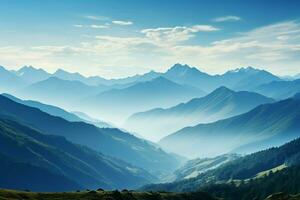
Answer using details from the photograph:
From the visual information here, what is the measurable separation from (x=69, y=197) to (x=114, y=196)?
20.3 m

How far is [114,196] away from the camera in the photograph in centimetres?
19575

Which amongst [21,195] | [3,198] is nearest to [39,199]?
[21,195]

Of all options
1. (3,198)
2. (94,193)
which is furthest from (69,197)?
(3,198)

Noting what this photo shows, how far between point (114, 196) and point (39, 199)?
116 ft

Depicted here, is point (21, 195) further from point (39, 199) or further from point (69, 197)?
point (69, 197)

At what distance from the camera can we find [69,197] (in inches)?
7411

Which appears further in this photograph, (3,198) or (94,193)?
(94,193)

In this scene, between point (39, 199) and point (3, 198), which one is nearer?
point (3, 198)

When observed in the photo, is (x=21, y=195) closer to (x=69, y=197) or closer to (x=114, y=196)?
(x=69, y=197)

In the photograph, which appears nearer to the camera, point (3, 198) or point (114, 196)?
point (3, 198)

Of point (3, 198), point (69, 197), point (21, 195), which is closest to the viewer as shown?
point (3, 198)

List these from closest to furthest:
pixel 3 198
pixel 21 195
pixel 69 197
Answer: pixel 3 198
pixel 21 195
pixel 69 197

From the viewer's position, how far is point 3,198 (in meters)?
148

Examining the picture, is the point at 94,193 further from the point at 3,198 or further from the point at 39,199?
the point at 3,198
